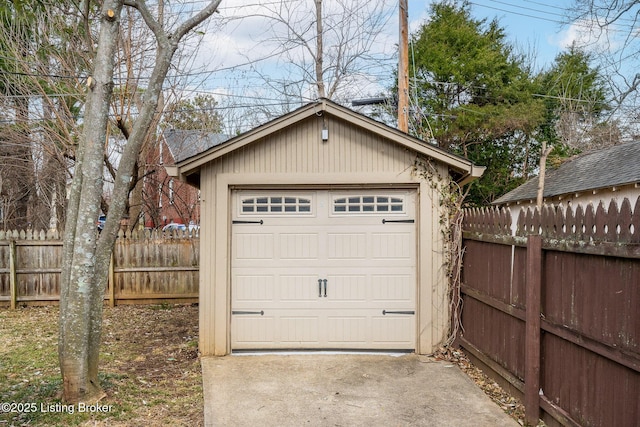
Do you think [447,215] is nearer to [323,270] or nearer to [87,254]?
[323,270]

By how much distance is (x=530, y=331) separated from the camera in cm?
419

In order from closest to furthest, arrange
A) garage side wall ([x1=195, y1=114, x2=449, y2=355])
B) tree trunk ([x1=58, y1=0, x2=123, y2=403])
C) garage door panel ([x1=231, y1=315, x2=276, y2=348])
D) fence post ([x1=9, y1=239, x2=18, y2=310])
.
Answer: tree trunk ([x1=58, y1=0, x2=123, y2=403]), garage side wall ([x1=195, y1=114, x2=449, y2=355]), garage door panel ([x1=231, y1=315, x2=276, y2=348]), fence post ([x1=9, y1=239, x2=18, y2=310])

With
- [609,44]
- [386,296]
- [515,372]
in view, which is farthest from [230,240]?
[609,44]

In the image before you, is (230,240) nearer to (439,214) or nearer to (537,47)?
(439,214)

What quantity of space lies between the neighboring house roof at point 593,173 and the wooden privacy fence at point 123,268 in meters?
9.45

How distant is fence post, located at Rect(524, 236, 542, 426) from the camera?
4.12 meters

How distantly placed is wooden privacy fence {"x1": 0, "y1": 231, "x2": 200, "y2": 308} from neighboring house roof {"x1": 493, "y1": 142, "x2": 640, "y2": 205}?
945 cm

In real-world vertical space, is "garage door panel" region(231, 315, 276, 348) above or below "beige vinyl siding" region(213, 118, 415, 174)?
below

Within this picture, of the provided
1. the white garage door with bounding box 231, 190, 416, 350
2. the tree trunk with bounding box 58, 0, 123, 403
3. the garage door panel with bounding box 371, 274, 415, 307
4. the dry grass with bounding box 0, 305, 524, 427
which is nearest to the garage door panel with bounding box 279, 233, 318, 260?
the white garage door with bounding box 231, 190, 416, 350

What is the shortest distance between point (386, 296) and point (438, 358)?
3.32 feet

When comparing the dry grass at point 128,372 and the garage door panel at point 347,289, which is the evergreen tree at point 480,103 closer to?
the garage door panel at point 347,289

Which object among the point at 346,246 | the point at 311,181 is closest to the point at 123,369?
the point at 346,246

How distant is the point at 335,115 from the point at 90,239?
3.35m

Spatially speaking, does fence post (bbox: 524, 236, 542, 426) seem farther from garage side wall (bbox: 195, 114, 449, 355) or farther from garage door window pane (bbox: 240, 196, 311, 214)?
garage door window pane (bbox: 240, 196, 311, 214)
